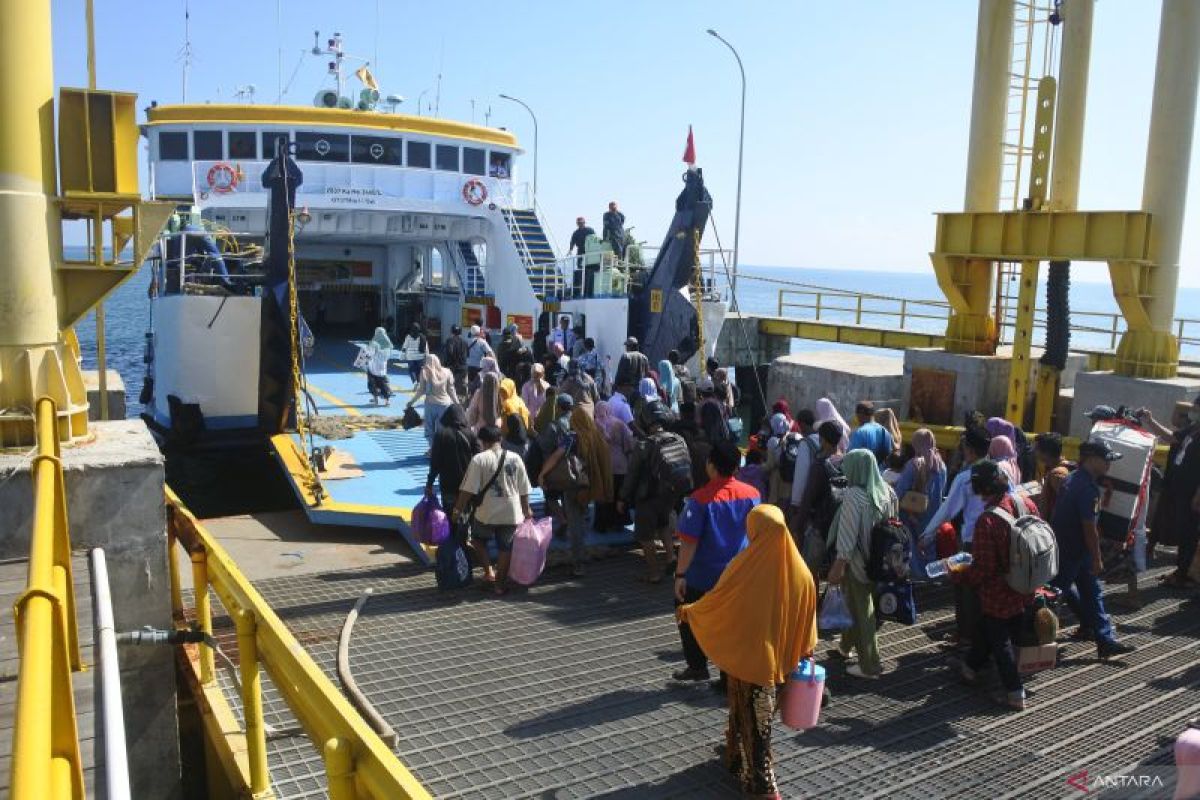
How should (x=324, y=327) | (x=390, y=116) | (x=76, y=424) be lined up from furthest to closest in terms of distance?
(x=324, y=327) → (x=390, y=116) → (x=76, y=424)

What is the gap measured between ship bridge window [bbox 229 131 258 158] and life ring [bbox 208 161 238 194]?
44cm

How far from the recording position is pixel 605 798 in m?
4.02

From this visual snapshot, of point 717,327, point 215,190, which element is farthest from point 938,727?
point 215,190

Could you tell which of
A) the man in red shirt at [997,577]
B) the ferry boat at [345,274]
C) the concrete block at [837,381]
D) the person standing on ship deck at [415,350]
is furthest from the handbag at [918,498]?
the person standing on ship deck at [415,350]

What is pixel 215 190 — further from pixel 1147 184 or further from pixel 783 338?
pixel 1147 184

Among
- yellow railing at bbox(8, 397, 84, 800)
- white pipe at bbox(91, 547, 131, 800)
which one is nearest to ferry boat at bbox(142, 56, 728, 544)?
white pipe at bbox(91, 547, 131, 800)

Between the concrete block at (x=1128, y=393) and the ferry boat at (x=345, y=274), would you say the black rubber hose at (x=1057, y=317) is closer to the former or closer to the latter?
the concrete block at (x=1128, y=393)

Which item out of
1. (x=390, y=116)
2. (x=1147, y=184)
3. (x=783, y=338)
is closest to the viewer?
(x=1147, y=184)

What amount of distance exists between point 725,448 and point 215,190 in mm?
15030

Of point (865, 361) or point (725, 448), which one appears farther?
point (865, 361)

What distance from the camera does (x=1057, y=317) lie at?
11.8 metres

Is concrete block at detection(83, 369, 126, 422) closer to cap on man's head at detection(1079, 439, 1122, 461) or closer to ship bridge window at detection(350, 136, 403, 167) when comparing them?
cap on man's head at detection(1079, 439, 1122, 461)

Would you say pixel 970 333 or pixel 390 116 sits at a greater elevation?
pixel 390 116

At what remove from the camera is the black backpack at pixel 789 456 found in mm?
6566
